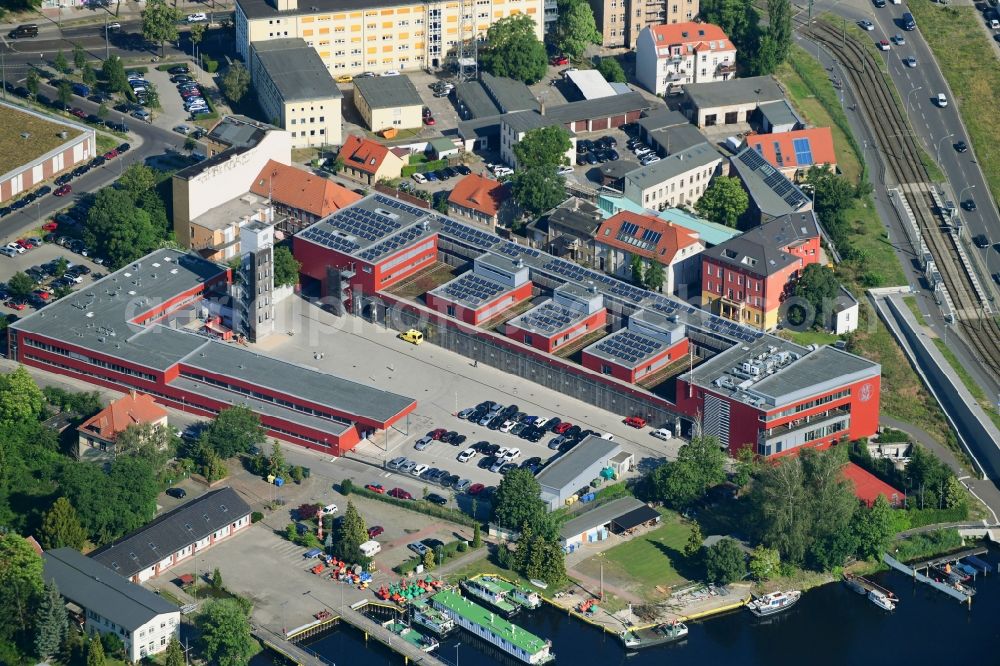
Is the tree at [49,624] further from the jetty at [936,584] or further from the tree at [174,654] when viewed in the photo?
the jetty at [936,584]

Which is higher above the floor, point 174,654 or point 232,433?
point 232,433

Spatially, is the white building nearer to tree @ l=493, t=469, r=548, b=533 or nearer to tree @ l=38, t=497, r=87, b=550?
tree @ l=38, t=497, r=87, b=550

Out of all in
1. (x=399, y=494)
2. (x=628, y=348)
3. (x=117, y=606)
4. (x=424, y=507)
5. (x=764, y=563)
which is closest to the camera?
(x=117, y=606)

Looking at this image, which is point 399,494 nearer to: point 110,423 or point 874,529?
point 110,423

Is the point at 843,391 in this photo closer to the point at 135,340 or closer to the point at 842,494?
the point at 842,494

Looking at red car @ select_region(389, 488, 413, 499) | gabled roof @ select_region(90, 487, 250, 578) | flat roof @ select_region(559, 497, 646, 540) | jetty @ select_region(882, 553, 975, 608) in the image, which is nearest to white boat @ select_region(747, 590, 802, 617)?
jetty @ select_region(882, 553, 975, 608)

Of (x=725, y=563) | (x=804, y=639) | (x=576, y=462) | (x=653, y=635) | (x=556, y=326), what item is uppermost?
(x=556, y=326)

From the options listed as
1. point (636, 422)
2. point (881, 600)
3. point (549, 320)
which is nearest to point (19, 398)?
point (549, 320)

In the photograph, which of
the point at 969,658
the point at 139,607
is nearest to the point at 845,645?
the point at 969,658
